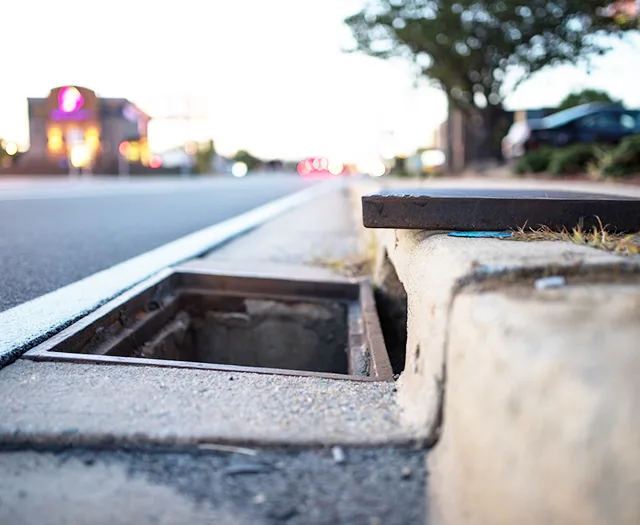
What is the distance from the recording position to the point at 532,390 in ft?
3.87

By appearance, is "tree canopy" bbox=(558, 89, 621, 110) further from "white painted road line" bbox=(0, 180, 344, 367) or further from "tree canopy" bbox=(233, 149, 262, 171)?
"tree canopy" bbox=(233, 149, 262, 171)

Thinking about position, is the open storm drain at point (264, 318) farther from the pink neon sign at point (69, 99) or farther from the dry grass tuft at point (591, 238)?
the pink neon sign at point (69, 99)

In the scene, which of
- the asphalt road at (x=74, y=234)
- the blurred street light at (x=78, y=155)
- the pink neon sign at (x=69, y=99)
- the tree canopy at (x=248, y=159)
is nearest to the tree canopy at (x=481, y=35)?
the asphalt road at (x=74, y=234)

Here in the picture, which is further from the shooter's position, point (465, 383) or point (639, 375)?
point (465, 383)

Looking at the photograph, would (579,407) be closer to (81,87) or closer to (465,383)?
(465,383)

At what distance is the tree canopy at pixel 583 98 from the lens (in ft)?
123

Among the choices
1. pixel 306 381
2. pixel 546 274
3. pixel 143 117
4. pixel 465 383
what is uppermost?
pixel 143 117

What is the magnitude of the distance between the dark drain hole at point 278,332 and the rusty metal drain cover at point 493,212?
1671 millimetres

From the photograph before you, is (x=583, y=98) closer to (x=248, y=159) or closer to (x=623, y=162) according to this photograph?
(x=623, y=162)

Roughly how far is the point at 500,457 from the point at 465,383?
0.19 meters

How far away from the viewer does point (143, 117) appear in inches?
2347

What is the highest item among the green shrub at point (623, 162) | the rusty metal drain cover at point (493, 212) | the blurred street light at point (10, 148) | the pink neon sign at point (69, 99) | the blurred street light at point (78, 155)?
the pink neon sign at point (69, 99)

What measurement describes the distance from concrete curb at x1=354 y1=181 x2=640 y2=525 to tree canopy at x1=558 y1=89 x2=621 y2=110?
38.8 m

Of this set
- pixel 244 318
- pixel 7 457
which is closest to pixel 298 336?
pixel 244 318
